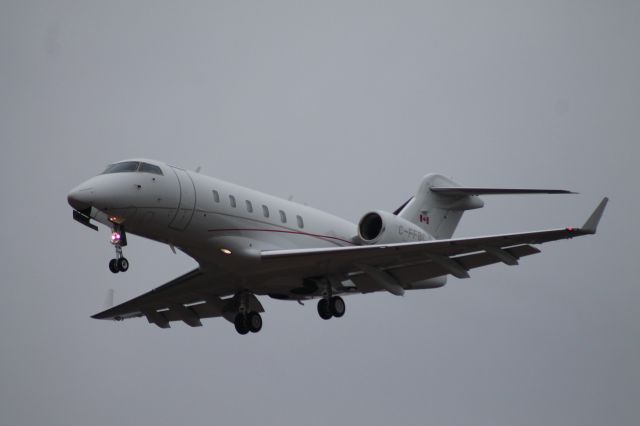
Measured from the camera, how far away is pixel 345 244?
2439cm

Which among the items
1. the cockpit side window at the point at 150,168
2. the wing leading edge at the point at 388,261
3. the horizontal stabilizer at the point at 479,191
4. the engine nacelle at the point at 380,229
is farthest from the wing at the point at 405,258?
the cockpit side window at the point at 150,168

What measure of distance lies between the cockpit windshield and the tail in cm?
842

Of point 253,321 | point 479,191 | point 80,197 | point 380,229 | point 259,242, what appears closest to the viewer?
point 80,197

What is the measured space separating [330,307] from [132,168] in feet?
19.8

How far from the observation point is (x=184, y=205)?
2034 centimetres

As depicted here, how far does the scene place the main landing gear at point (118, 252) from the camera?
19281mm

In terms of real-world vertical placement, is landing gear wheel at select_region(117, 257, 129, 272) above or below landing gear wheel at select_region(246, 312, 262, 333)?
above

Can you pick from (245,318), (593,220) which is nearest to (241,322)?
(245,318)

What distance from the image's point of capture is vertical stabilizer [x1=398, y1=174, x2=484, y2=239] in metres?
26.6

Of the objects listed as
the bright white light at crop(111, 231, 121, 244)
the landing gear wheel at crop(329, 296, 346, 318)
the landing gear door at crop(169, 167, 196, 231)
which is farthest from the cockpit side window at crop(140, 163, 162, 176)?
the landing gear wheel at crop(329, 296, 346, 318)

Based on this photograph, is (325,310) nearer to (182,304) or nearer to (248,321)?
(248,321)

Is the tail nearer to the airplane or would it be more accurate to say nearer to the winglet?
the airplane

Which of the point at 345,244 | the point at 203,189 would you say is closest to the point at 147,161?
the point at 203,189

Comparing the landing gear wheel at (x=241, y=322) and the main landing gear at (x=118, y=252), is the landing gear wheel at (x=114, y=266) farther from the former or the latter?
the landing gear wheel at (x=241, y=322)
